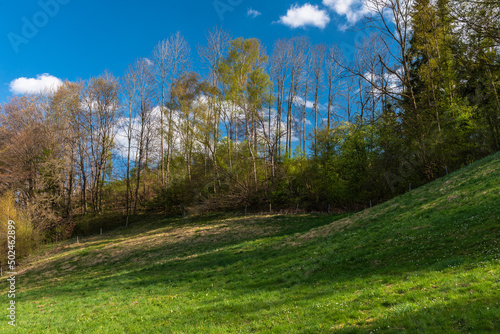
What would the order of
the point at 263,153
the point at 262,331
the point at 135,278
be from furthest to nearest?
the point at 263,153, the point at 135,278, the point at 262,331

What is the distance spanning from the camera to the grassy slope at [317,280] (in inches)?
238

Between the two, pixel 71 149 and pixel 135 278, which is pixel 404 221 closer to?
pixel 135 278

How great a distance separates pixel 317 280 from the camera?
10227mm

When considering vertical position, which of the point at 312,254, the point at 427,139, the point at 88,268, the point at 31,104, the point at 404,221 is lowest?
the point at 88,268

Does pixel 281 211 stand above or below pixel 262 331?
above

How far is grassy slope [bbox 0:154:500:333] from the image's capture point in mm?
6035

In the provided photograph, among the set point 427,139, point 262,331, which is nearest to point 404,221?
point 262,331

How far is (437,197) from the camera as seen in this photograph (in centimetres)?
1427

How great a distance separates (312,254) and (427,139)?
1700 centimetres

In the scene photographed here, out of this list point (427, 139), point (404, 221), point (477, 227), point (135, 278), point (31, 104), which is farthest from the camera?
point (31, 104)

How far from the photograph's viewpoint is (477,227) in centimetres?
929

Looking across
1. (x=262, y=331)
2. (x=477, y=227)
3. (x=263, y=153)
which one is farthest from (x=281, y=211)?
(x=262, y=331)

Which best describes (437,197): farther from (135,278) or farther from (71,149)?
(71,149)

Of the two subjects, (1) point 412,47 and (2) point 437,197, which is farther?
(1) point 412,47
